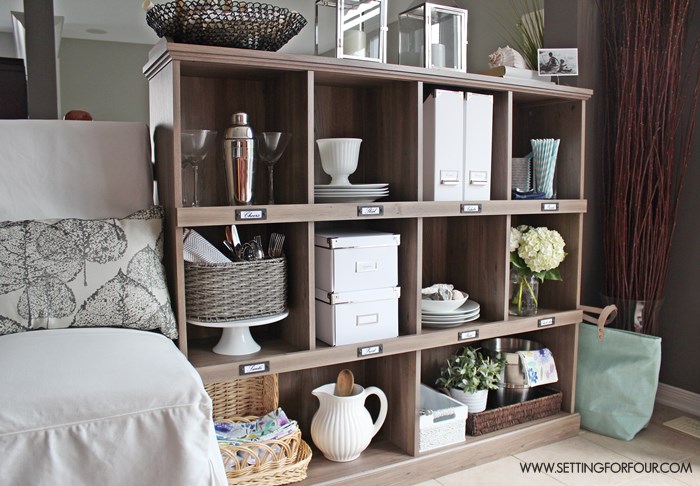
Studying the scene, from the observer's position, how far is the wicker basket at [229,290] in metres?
1.90

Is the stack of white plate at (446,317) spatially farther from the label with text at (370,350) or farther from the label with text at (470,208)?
the label with text at (470,208)

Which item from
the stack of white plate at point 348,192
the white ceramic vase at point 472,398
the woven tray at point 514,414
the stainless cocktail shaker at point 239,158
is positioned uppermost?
the stainless cocktail shaker at point 239,158

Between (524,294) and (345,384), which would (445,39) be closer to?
(524,294)

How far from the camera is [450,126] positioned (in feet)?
7.43

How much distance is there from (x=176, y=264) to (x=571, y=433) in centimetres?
180

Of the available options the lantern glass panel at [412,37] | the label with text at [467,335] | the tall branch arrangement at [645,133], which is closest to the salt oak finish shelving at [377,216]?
the label with text at [467,335]

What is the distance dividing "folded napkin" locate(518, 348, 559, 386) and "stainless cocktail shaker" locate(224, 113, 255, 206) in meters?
1.34

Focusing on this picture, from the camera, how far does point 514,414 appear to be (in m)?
2.54

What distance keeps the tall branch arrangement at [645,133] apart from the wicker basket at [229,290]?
1.69 m

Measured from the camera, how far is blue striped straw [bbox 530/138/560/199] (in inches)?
101

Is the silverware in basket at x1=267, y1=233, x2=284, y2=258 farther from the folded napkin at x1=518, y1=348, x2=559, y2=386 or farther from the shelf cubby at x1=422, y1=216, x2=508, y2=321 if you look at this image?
the folded napkin at x1=518, y1=348, x2=559, y2=386

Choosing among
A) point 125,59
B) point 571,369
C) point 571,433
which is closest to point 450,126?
point 571,369

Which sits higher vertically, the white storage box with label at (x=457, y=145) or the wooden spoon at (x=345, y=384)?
the white storage box with label at (x=457, y=145)

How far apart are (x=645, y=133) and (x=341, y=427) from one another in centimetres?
185
